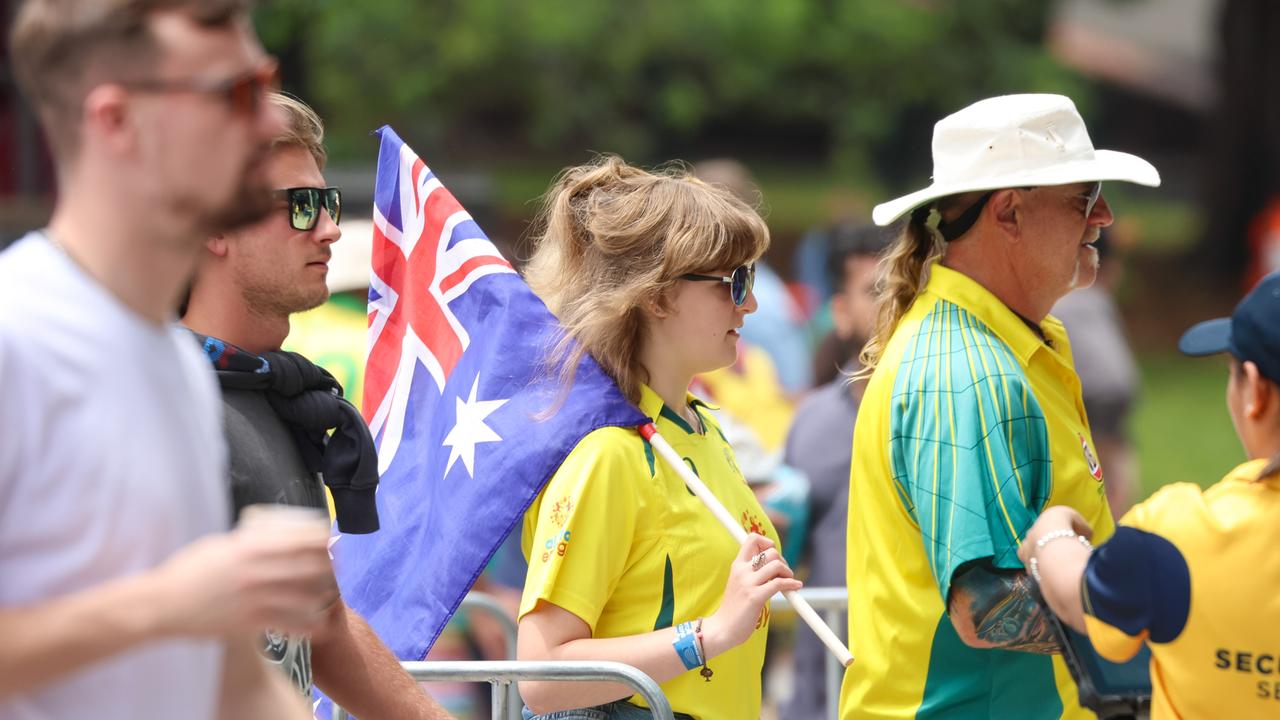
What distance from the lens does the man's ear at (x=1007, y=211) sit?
335 centimetres

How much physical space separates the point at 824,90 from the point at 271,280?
17.8 meters

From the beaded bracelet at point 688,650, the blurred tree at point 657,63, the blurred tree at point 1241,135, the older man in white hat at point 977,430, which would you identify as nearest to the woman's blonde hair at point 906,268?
the older man in white hat at point 977,430

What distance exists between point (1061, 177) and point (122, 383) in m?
2.07

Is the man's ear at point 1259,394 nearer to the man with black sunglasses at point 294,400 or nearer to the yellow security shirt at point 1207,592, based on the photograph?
the yellow security shirt at point 1207,592

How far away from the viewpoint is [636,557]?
328 cm

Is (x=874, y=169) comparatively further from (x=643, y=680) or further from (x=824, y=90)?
(x=643, y=680)

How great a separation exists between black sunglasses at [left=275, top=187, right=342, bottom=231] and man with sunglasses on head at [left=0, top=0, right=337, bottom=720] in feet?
4.38

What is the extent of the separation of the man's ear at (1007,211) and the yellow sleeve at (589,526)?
2.78ft

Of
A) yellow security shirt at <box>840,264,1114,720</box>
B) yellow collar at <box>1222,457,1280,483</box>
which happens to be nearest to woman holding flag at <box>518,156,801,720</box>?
yellow security shirt at <box>840,264,1114,720</box>

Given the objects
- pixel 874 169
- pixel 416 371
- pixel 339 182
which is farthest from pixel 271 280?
pixel 874 169

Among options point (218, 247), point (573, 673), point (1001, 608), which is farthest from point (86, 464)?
point (1001, 608)

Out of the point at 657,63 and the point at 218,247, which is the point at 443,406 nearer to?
the point at 218,247

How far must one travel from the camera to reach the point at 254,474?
8.96 feet

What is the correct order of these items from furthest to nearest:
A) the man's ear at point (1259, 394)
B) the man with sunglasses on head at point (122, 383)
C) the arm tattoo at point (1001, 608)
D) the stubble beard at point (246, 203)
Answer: the arm tattoo at point (1001, 608), the man's ear at point (1259, 394), the stubble beard at point (246, 203), the man with sunglasses on head at point (122, 383)
